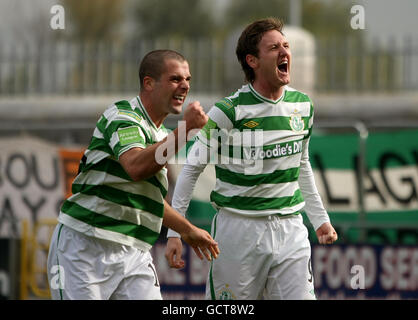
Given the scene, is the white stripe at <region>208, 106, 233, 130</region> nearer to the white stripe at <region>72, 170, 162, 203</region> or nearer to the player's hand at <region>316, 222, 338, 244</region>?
the white stripe at <region>72, 170, 162, 203</region>

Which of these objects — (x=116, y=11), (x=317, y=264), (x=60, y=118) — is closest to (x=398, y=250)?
(x=317, y=264)

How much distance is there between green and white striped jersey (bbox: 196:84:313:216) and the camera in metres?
5.98

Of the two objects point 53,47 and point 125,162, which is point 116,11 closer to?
point 53,47

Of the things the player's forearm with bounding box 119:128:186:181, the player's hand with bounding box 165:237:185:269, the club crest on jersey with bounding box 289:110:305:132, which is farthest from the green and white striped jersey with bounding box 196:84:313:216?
the player's forearm with bounding box 119:128:186:181

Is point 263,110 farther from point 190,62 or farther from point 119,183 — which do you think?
point 190,62

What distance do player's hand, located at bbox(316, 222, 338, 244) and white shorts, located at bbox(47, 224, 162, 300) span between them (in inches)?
52.6

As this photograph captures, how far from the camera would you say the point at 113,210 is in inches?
214

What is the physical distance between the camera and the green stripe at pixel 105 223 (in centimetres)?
542

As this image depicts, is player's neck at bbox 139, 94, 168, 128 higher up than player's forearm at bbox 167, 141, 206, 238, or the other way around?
player's neck at bbox 139, 94, 168, 128

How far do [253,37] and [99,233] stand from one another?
69.7 inches

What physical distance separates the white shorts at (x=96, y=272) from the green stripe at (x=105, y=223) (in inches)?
3.5
